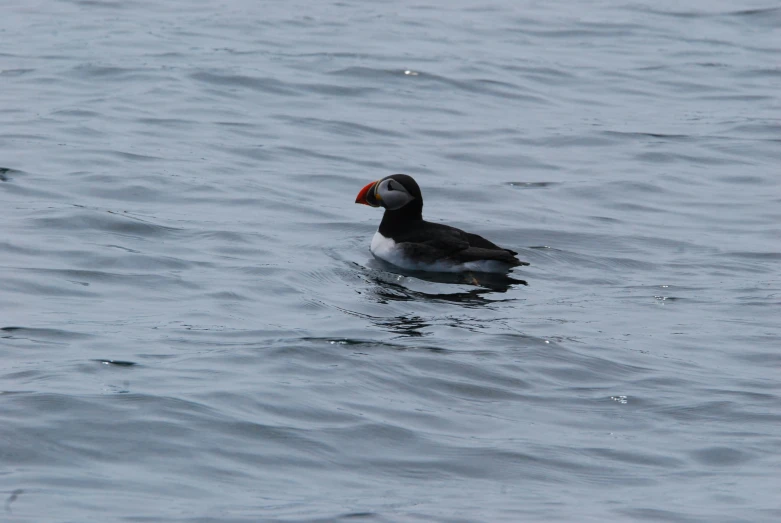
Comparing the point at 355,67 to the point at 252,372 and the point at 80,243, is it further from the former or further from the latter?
the point at 252,372

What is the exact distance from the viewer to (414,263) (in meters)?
10.0

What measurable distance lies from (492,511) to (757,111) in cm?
1244

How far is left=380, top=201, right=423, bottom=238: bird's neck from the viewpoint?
10.4 meters

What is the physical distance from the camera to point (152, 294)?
28.5ft

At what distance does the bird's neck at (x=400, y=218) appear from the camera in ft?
34.0

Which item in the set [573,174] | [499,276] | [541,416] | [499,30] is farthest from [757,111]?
[541,416]

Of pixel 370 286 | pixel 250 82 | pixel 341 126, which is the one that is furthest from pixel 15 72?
pixel 370 286

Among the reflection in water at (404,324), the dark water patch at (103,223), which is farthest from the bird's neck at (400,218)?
the reflection in water at (404,324)

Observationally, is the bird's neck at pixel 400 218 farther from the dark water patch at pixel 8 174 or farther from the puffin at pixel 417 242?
the dark water patch at pixel 8 174

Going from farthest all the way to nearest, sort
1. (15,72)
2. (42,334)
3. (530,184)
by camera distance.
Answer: (15,72), (530,184), (42,334)

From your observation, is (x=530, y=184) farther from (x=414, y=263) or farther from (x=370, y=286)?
(x=370, y=286)

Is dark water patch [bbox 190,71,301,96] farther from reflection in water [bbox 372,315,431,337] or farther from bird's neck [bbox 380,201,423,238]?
reflection in water [bbox 372,315,431,337]

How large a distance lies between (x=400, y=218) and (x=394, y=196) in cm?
18

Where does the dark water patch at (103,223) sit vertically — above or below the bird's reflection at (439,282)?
above
